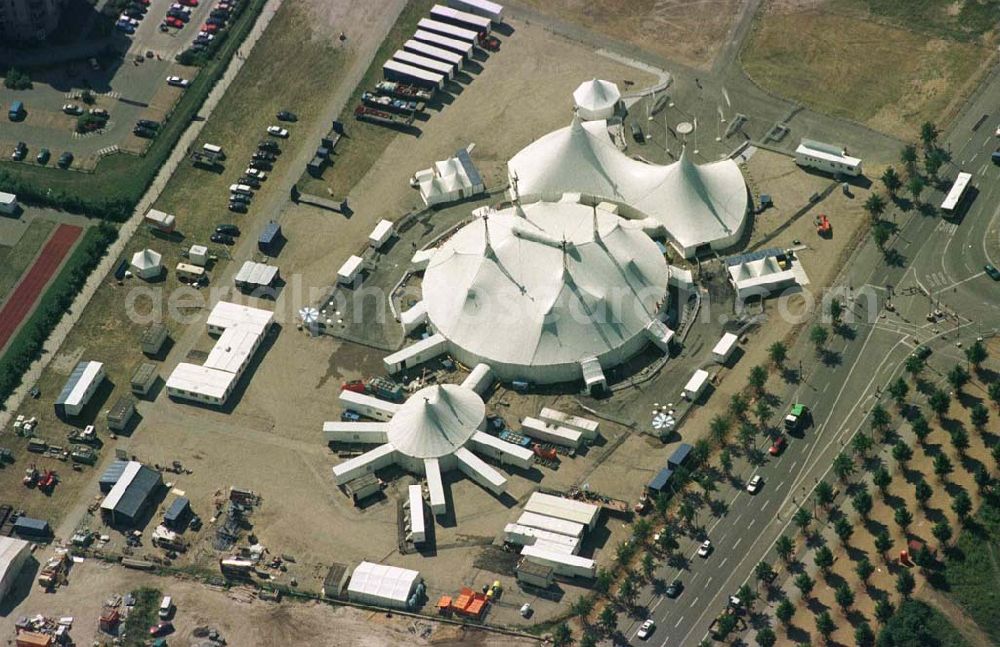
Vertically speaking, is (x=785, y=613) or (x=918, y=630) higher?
(x=918, y=630)

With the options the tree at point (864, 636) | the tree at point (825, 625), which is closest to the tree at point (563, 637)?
the tree at point (825, 625)

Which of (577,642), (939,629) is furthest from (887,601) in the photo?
(577,642)

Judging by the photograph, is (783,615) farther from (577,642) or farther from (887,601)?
(577,642)

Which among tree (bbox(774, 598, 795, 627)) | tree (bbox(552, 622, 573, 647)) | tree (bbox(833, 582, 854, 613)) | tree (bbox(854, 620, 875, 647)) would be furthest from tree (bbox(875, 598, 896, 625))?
tree (bbox(552, 622, 573, 647))

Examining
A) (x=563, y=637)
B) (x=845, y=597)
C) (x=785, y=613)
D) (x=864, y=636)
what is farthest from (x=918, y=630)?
(x=563, y=637)

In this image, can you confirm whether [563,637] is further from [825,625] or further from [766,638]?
[825,625]

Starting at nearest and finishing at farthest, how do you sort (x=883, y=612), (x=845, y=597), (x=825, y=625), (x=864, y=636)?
(x=864, y=636) < (x=825, y=625) < (x=883, y=612) < (x=845, y=597)
